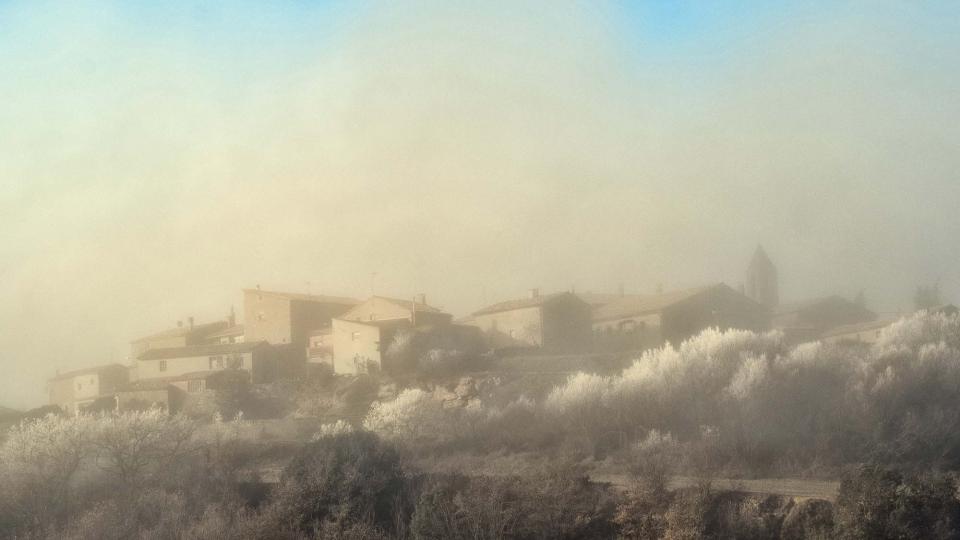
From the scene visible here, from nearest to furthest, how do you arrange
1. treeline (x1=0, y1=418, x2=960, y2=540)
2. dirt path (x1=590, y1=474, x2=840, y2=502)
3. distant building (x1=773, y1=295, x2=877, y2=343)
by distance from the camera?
treeline (x1=0, y1=418, x2=960, y2=540)
dirt path (x1=590, y1=474, x2=840, y2=502)
distant building (x1=773, y1=295, x2=877, y2=343)

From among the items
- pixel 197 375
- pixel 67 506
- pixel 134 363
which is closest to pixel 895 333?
pixel 67 506

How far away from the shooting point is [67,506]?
2359 cm

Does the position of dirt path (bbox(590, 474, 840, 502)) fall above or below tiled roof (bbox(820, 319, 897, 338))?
below

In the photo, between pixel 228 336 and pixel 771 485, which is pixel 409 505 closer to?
pixel 771 485

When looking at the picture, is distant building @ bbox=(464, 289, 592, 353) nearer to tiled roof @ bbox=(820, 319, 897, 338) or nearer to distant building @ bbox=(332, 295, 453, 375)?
distant building @ bbox=(332, 295, 453, 375)

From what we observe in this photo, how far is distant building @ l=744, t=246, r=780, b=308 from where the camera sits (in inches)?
2500

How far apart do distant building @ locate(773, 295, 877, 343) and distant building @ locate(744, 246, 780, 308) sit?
10.8 m

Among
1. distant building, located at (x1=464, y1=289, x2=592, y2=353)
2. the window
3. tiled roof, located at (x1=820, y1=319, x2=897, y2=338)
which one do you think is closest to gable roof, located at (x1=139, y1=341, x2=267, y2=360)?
the window

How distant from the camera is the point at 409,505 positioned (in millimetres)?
19500

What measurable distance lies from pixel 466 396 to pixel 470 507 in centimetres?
1823

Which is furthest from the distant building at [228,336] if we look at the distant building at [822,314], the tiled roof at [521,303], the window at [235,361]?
the distant building at [822,314]

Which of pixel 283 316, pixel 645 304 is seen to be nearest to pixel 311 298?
pixel 283 316

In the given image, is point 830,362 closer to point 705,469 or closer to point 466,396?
point 705,469

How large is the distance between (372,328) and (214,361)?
27.4 feet
